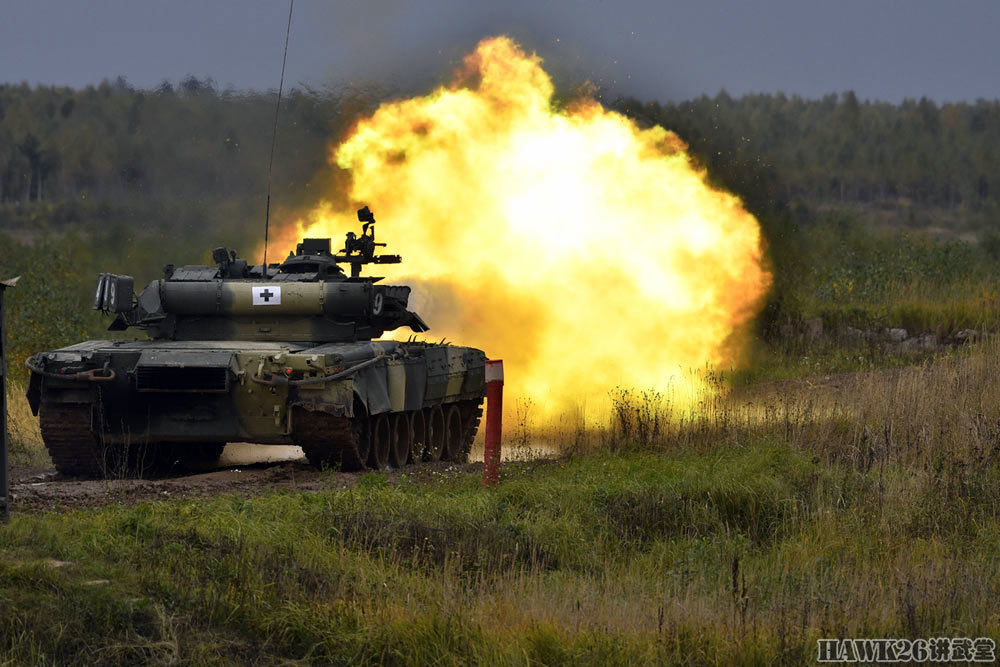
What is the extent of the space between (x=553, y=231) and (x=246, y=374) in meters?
8.19

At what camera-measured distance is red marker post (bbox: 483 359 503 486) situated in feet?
42.3

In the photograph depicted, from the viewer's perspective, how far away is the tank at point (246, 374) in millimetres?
14844

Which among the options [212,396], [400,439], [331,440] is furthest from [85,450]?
[400,439]

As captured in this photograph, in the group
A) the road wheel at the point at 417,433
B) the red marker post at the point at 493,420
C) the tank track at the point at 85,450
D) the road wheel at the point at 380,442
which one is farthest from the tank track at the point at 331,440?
the red marker post at the point at 493,420

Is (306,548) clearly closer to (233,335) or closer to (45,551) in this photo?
(45,551)

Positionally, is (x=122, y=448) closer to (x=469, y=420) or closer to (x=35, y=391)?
(x=35, y=391)

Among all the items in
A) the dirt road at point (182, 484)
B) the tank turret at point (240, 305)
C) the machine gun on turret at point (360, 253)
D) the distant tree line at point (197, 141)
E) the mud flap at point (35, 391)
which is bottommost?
the dirt road at point (182, 484)

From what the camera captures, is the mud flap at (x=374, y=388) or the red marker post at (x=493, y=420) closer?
the red marker post at (x=493, y=420)

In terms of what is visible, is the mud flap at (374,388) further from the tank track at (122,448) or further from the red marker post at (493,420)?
the red marker post at (493,420)

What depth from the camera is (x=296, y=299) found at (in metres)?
16.5

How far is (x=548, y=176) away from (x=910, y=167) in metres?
30.8

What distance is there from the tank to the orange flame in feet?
12.9

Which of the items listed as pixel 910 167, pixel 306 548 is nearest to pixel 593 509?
pixel 306 548

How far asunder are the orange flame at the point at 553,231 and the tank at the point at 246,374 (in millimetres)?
3937
